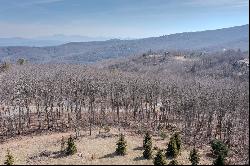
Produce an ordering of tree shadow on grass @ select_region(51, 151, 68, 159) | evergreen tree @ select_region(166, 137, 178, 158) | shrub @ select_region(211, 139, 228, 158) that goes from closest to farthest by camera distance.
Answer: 1. evergreen tree @ select_region(166, 137, 178, 158)
2. shrub @ select_region(211, 139, 228, 158)
3. tree shadow on grass @ select_region(51, 151, 68, 159)

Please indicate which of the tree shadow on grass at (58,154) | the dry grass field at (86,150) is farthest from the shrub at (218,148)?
the tree shadow on grass at (58,154)

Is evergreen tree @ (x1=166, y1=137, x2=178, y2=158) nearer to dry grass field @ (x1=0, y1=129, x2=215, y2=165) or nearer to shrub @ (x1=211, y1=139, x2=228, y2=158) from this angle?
dry grass field @ (x1=0, y1=129, x2=215, y2=165)

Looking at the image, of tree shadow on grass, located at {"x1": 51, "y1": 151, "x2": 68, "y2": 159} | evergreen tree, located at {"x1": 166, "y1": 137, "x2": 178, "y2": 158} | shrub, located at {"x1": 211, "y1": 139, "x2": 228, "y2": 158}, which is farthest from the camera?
tree shadow on grass, located at {"x1": 51, "y1": 151, "x2": 68, "y2": 159}

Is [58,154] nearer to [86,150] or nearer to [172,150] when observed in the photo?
[86,150]

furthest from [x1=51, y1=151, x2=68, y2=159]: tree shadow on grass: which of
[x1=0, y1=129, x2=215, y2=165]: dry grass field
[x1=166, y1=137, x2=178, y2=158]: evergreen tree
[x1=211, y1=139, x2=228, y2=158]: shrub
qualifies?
[x1=211, y1=139, x2=228, y2=158]: shrub

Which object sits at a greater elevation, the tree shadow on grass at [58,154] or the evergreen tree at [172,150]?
the evergreen tree at [172,150]

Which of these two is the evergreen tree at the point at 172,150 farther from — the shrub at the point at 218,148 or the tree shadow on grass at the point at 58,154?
the tree shadow on grass at the point at 58,154

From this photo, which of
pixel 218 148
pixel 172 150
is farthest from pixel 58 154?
pixel 218 148

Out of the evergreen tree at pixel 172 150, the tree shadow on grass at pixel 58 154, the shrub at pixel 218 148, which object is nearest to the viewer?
the evergreen tree at pixel 172 150

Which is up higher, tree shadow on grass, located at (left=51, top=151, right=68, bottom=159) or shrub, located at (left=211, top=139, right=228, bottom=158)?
shrub, located at (left=211, top=139, right=228, bottom=158)
